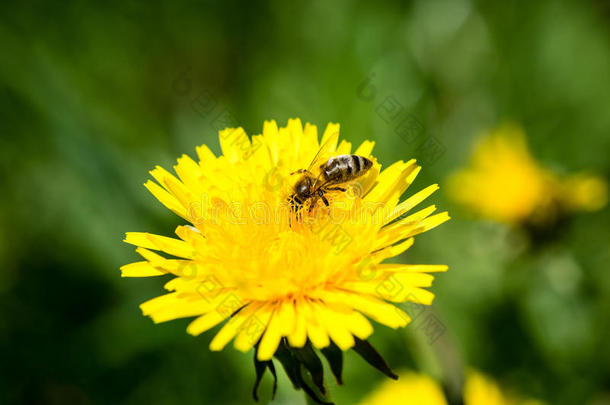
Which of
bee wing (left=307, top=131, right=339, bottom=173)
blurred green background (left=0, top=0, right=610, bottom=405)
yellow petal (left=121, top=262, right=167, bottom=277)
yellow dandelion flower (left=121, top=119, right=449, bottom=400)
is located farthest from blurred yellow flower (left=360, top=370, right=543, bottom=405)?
yellow petal (left=121, top=262, right=167, bottom=277)

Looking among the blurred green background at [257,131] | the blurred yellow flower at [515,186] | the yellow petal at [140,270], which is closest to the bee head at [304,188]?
the yellow petal at [140,270]

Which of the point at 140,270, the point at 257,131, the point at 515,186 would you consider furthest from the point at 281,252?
the point at 515,186

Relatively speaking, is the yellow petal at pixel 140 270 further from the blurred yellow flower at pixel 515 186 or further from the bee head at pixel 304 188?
the blurred yellow flower at pixel 515 186

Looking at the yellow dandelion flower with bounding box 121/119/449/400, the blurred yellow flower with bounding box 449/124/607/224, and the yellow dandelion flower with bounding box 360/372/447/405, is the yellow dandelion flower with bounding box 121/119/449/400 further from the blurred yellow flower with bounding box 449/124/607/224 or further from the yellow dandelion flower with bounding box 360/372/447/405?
the blurred yellow flower with bounding box 449/124/607/224

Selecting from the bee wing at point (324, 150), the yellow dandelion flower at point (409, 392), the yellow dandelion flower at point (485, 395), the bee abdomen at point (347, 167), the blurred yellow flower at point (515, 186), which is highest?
the bee wing at point (324, 150)

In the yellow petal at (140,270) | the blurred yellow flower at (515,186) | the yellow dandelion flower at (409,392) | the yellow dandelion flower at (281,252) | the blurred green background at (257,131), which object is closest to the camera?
the yellow dandelion flower at (281,252)

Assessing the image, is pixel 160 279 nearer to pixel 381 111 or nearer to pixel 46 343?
pixel 46 343
